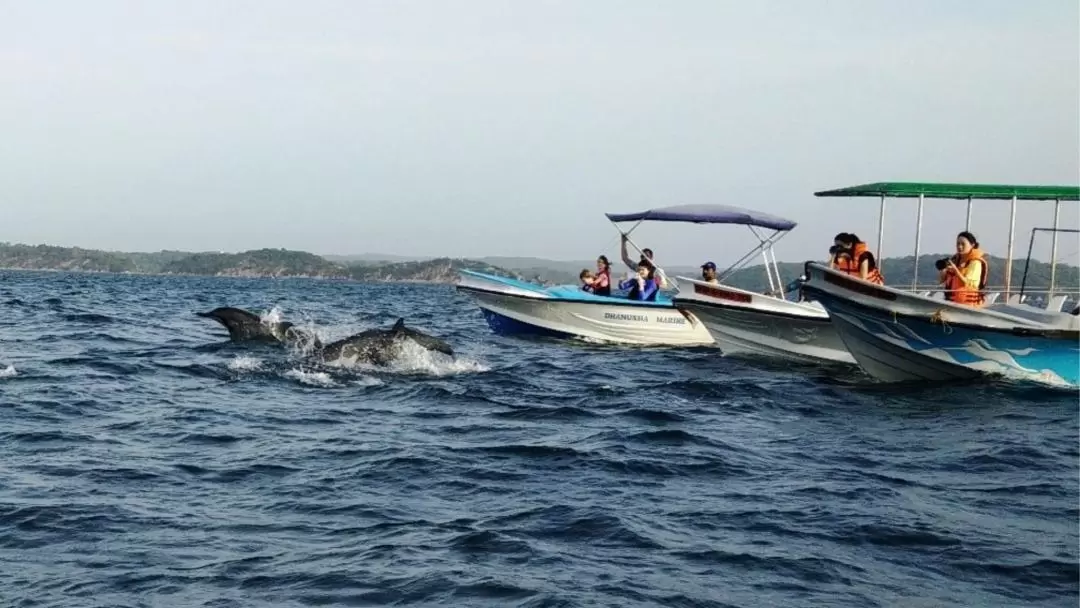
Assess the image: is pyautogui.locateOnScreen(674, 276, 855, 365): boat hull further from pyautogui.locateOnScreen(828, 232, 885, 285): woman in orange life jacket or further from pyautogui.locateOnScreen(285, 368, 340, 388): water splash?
pyautogui.locateOnScreen(285, 368, 340, 388): water splash

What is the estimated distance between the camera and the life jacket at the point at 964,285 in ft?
53.5

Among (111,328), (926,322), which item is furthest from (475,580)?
(111,328)

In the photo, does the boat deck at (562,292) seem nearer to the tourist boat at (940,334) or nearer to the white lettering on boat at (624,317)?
the white lettering on boat at (624,317)

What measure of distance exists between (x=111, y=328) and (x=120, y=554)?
21.9 meters

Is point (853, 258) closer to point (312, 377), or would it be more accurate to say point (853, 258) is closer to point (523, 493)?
point (312, 377)

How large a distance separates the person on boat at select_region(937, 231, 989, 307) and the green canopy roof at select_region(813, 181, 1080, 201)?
1.98 meters

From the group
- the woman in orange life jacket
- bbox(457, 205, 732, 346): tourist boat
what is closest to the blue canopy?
bbox(457, 205, 732, 346): tourist boat

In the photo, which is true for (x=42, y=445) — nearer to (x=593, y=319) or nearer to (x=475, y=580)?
(x=475, y=580)

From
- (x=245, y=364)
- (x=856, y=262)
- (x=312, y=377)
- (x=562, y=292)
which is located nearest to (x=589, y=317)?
(x=562, y=292)

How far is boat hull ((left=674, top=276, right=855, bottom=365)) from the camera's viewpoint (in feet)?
64.4

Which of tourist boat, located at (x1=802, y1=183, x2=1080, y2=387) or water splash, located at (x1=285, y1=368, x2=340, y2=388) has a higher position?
tourist boat, located at (x1=802, y1=183, x2=1080, y2=387)

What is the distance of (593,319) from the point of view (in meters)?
24.7

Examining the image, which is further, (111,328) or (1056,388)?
(111,328)

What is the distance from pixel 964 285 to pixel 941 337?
103 centimetres
